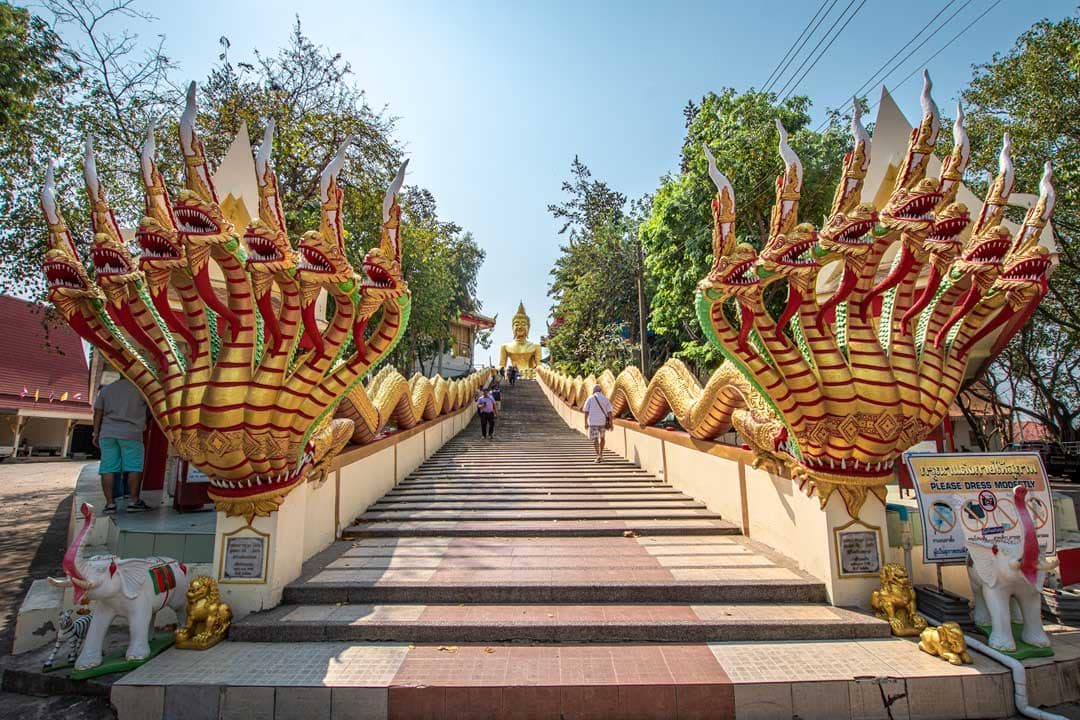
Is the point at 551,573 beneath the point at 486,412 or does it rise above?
beneath

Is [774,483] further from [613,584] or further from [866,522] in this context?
[613,584]

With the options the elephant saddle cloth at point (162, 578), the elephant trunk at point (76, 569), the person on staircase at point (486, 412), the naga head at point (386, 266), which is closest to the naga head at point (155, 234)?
the naga head at point (386, 266)

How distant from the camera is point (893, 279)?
413 cm

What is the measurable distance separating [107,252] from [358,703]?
3302 mm

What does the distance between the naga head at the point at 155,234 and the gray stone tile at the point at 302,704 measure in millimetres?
2758

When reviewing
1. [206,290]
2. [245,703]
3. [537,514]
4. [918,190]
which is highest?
[918,190]

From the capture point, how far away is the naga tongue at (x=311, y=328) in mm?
4047

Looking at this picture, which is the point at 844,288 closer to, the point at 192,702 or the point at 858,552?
the point at 858,552

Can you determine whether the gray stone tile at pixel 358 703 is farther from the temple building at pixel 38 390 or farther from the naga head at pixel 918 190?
the temple building at pixel 38 390

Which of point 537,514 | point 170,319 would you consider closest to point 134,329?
point 170,319

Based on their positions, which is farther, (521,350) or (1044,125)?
(521,350)

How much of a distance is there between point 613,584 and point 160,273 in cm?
396

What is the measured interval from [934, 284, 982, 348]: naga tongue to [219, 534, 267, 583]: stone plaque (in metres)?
5.62

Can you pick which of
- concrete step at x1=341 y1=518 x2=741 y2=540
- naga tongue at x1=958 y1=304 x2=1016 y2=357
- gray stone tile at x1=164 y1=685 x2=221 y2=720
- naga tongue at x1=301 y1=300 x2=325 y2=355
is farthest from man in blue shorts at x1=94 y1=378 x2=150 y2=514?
naga tongue at x1=958 y1=304 x2=1016 y2=357
